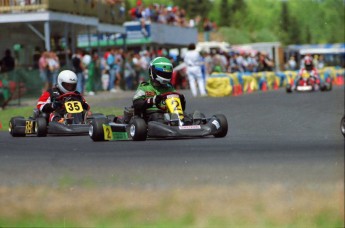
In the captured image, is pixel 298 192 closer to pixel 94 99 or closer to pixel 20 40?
pixel 94 99

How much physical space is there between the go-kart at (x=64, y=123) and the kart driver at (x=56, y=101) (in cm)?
5

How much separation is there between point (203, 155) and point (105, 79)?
17.9 m

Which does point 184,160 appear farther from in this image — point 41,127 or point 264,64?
point 264,64

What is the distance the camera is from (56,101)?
13297 millimetres

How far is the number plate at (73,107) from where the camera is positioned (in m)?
13.0

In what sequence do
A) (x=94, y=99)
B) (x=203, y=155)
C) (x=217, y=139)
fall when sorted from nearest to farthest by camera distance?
(x=203, y=155), (x=217, y=139), (x=94, y=99)

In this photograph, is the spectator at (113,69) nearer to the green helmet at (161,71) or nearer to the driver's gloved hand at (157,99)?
the green helmet at (161,71)

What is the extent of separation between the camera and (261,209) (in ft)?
20.7

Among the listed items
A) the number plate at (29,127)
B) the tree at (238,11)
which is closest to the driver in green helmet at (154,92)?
the number plate at (29,127)

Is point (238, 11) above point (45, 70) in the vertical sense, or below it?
above

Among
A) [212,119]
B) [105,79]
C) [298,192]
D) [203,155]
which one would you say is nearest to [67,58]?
[105,79]

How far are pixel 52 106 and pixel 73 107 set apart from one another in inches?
15.7

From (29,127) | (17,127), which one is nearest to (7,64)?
(17,127)

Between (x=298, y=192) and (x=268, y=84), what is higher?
(x=298, y=192)
